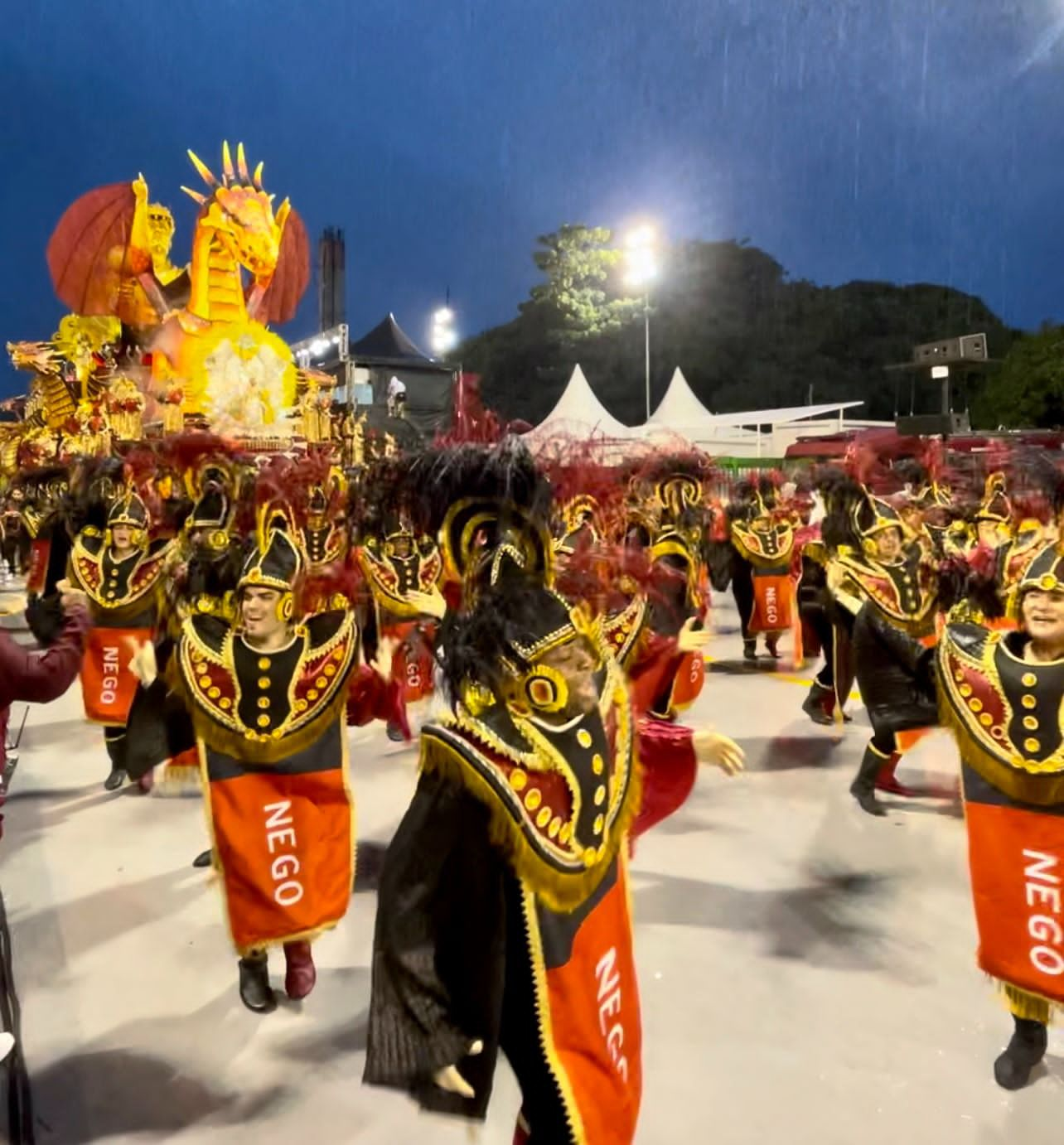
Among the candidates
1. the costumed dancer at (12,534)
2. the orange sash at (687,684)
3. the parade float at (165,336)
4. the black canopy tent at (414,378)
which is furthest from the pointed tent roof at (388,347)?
the orange sash at (687,684)

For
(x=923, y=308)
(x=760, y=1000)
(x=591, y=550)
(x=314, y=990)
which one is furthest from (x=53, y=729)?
(x=923, y=308)

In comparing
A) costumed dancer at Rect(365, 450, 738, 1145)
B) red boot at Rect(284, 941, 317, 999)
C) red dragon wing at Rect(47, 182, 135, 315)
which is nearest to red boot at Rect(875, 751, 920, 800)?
red boot at Rect(284, 941, 317, 999)

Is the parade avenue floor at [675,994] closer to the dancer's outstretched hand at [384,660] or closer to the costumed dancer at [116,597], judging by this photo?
the costumed dancer at [116,597]

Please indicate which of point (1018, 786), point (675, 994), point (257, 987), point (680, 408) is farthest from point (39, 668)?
point (680, 408)

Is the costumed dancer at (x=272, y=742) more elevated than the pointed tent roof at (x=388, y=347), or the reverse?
the pointed tent roof at (x=388, y=347)

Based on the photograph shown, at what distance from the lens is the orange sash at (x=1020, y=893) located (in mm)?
2623

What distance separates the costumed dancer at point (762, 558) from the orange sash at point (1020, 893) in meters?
5.78

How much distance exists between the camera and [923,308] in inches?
1275

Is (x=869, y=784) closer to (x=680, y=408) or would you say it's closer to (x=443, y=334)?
(x=680, y=408)

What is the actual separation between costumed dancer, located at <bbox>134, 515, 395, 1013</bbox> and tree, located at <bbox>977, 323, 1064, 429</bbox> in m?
17.6

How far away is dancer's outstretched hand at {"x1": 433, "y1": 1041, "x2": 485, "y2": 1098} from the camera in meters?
1.68

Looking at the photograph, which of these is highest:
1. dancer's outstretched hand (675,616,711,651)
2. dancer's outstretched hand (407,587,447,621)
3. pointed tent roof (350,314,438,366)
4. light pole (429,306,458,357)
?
light pole (429,306,458,357)

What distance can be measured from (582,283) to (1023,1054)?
1153 inches

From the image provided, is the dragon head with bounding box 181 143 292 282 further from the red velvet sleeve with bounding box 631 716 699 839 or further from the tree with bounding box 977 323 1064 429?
the red velvet sleeve with bounding box 631 716 699 839
